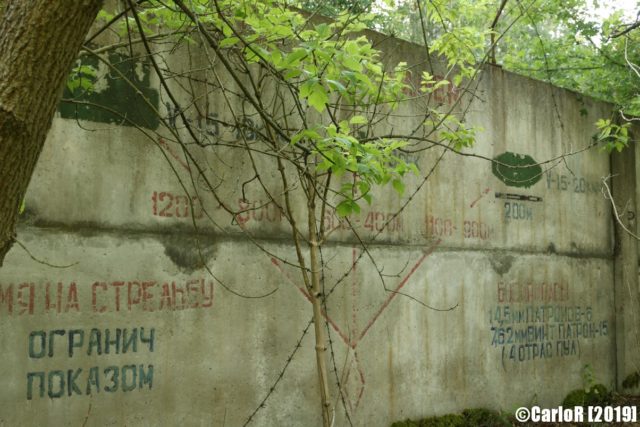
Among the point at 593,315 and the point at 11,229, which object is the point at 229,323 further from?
the point at 593,315

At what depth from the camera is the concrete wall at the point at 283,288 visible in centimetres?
384

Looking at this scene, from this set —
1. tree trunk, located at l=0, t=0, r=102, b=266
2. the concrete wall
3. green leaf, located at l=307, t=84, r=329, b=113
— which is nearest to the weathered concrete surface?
the concrete wall

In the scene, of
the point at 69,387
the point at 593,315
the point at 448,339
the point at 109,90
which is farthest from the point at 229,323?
the point at 593,315

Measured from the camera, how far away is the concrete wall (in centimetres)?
384

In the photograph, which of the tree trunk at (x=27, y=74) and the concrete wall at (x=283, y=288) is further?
the concrete wall at (x=283, y=288)

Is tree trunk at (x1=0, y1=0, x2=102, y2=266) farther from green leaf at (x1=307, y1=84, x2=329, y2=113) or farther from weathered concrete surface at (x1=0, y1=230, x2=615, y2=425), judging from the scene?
weathered concrete surface at (x1=0, y1=230, x2=615, y2=425)

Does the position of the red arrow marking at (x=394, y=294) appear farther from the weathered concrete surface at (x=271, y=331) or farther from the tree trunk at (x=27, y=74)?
the tree trunk at (x=27, y=74)

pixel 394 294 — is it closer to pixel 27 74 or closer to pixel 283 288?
pixel 283 288

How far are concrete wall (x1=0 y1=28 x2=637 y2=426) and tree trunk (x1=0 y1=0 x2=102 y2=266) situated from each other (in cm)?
Result: 146

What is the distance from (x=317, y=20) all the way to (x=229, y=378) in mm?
2392

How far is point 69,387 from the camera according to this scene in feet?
12.5

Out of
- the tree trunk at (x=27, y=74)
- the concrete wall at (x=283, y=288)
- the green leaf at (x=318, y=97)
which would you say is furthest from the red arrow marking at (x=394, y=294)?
the tree trunk at (x=27, y=74)

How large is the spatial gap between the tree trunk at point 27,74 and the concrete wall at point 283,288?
1.46 m

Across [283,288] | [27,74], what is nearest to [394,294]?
[283,288]
